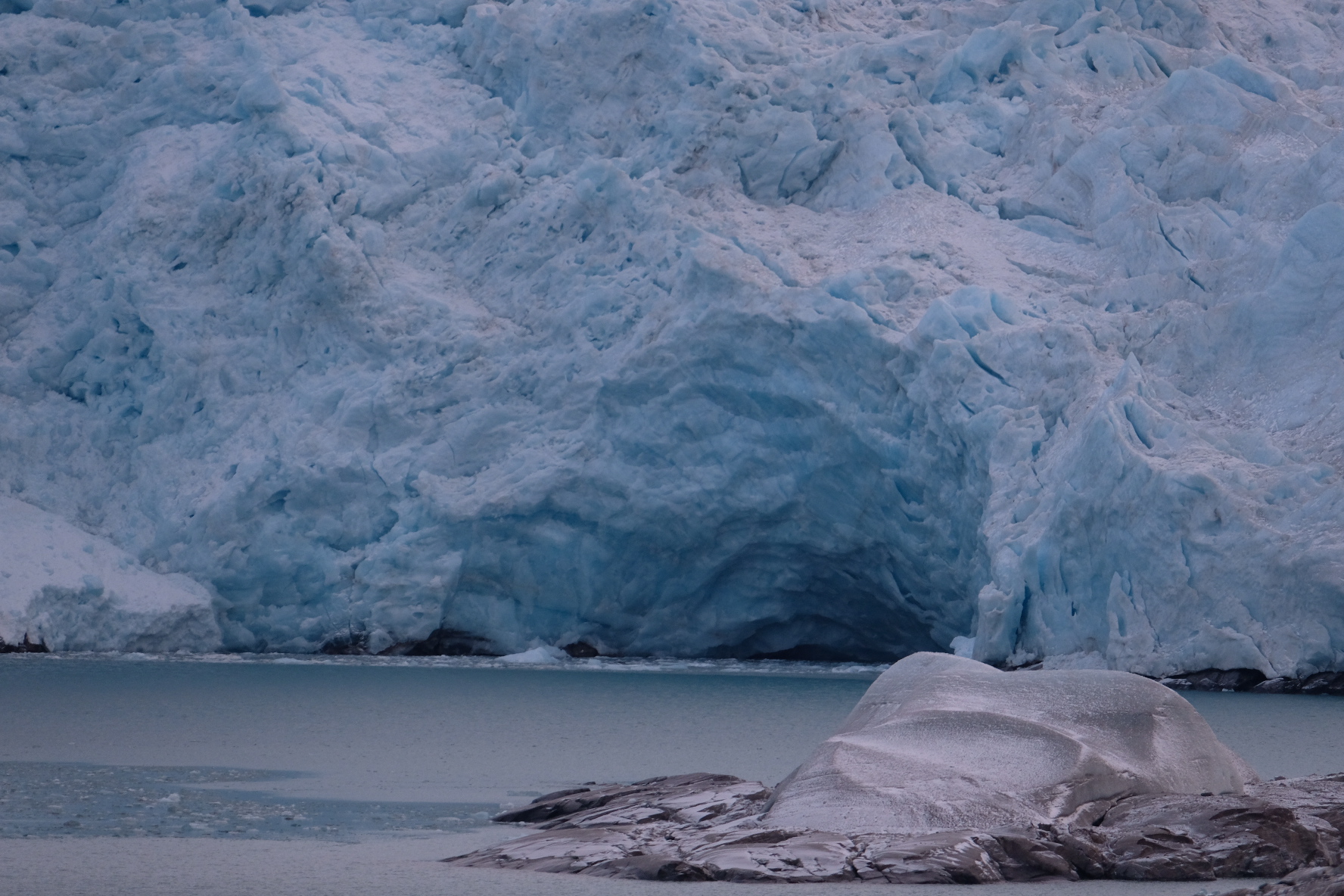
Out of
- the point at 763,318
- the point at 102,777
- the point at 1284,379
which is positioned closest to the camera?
the point at 102,777

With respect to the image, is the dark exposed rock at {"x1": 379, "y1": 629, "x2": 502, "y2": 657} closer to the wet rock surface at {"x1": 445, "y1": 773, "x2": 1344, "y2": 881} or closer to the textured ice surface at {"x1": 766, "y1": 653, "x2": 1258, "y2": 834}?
the textured ice surface at {"x1": 766, "y1": 653, "x2": 1258, "y2": 834}

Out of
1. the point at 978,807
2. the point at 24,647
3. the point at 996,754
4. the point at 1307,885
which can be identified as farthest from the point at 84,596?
the point at 1307,885

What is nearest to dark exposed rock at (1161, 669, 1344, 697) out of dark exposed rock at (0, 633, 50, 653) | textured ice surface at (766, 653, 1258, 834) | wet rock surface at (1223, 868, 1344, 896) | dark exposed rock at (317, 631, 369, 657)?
textured ice surface at (766, 653, 1258, 834)

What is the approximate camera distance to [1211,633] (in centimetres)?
1276

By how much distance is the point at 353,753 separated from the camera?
841 centimetres

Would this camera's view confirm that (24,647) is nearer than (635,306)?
Yes

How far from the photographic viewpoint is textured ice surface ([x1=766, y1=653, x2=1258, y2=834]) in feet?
15.9

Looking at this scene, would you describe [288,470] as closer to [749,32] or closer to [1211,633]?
[749,32]

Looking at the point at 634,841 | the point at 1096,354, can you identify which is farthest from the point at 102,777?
the point at 1096,354

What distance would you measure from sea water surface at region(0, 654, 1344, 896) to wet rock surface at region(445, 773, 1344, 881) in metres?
0.16

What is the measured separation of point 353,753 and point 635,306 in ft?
28.1

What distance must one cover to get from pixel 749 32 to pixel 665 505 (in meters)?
5.68

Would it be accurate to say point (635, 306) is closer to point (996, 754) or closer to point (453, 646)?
point (453, 646)

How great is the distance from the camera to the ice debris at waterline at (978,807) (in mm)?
4555
